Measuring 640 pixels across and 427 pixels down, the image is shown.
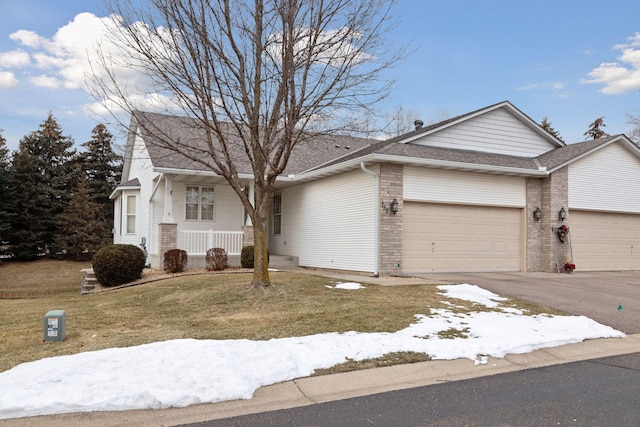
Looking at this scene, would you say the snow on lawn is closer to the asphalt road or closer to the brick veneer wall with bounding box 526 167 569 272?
the asphalt road

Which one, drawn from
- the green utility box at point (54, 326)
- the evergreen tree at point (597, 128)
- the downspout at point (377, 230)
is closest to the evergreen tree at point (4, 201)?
the downspout at point (377, 230)

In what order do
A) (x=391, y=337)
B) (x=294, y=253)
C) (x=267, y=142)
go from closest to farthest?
(x=391, y=337)
(x=267, y=142)
(x=294, y=253)

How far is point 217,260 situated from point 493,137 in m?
10.1

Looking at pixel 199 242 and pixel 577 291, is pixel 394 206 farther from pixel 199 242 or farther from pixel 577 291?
pixel 199 242

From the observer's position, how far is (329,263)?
1552 cm

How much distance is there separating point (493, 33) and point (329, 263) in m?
9.12

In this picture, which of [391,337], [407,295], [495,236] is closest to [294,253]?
[495,236]

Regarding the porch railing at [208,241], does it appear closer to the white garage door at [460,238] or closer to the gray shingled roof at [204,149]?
the gray shingled roof at [204,149]

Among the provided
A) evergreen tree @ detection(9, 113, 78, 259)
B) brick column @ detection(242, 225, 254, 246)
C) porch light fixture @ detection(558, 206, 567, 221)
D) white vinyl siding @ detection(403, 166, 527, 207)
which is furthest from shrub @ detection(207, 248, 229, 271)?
evergreen tree @ detection(9, 113, 78, 259)

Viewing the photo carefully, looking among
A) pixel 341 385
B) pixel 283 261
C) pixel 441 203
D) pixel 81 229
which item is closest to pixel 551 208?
pixel 441 203

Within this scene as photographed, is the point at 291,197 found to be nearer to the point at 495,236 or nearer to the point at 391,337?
the point at 495,236

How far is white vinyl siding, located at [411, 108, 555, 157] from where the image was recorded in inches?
600

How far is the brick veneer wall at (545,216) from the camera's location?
15102 millimetres

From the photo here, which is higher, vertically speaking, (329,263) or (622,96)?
(622,96)
